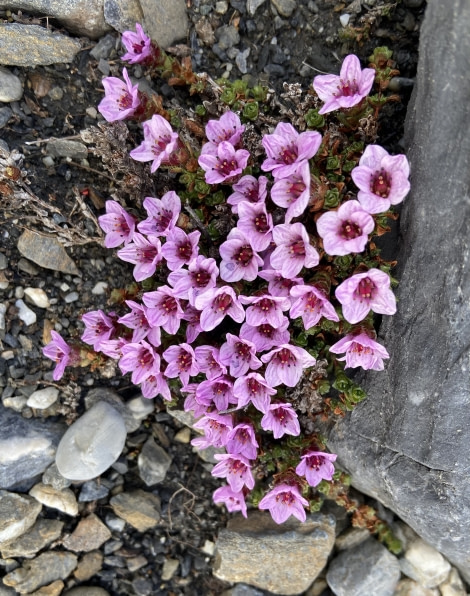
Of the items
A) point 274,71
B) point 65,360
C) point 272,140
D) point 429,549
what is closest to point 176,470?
point 65,360

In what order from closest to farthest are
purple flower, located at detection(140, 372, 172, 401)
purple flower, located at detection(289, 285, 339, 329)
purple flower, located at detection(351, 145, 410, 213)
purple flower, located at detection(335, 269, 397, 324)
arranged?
purple flower, located at detection(351, 145, 410, 213)
purple flower, located at detection(335, 269, 397, 324)
purple flower, located at detection(289, 285, 339, 329)
purple flower, located at detection(140, 372, 172, 401)

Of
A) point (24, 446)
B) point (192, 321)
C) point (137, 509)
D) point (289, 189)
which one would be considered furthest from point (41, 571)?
point (289, 189)

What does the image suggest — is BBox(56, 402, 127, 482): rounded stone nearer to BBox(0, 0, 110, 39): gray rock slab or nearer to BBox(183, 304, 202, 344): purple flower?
BBox(183, 304, 202, 344): purple flower

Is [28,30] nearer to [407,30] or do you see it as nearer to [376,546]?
[407,30]

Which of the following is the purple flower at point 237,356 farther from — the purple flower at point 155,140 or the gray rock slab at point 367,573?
the gray rock slab at point 367,573

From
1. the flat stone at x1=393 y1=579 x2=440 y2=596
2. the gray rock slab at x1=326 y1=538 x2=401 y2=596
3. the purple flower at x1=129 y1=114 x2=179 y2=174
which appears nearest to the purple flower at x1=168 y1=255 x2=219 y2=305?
the purple flower at x1=129 y1=114 x2=179 y2=174

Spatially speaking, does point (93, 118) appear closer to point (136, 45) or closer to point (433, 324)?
point (136, 45)
